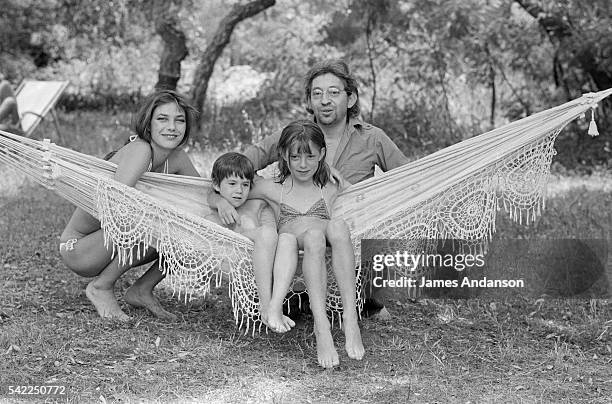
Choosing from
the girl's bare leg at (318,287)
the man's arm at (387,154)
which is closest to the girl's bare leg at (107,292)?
the girl's bare leg at (318,287)

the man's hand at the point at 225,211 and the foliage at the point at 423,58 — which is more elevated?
the foliage at the point at 423,58

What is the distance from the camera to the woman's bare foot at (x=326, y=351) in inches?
101

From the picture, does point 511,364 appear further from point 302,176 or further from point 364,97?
point 364,97

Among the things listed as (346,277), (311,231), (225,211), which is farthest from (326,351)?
(225,211)

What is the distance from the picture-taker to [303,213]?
2861mm

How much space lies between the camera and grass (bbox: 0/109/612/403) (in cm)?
241

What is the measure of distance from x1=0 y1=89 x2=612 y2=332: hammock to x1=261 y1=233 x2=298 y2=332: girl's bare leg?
0.10 meters

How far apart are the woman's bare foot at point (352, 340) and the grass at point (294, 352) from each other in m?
0.03

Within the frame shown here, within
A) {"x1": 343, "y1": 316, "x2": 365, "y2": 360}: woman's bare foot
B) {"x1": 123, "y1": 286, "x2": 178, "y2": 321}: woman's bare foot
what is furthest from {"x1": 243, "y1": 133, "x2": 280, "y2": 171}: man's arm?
{"x1": 343, "y1": 316, "x2": 365, "y2": 360}: woman's bare foot

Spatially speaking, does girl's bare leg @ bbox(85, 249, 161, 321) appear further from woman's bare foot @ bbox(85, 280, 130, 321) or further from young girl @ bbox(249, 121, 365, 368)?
young girl @ bbox(249, 121, 365, 368)

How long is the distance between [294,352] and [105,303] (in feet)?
2.41

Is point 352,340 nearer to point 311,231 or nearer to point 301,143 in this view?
point 311,231

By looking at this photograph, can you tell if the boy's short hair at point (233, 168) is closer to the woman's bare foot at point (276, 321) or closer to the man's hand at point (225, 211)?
the man's hand at point (225, 211)

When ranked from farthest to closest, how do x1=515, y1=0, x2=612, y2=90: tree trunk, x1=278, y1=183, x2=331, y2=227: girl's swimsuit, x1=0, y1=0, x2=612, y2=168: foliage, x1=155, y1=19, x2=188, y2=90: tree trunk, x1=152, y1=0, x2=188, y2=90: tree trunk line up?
x1=155, y1=19, x2=188, y2=90: tree trunk
x1=152, y1=0, x2=188, y2=90: tree trunk
x1=0, y1=0, x2=612, y2=168: foliage
x1=515, y1=0, x2=612, y2=90: tree trunk
x1=278, y1=183, x2=331, y2=227: girl's swimsuit
